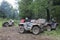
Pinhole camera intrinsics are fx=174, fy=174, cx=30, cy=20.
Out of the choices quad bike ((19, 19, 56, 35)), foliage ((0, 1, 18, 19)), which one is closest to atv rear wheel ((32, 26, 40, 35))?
quad bike ((19, 19, 56, 35))

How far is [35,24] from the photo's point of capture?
14438 millimetres

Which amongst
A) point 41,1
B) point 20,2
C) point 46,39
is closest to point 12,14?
point 20,2

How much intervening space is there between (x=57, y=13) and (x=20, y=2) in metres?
16.2

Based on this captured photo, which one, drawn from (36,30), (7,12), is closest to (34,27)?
(36,30)

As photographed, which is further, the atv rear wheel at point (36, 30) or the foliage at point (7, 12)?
the foliage at point (7, 12)

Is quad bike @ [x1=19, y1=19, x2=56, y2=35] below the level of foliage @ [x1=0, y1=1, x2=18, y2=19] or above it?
above

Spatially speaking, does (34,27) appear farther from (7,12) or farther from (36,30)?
(7,12)

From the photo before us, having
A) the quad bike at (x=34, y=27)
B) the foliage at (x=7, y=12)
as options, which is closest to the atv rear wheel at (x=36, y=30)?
the quad bike at (x=34, y=27)

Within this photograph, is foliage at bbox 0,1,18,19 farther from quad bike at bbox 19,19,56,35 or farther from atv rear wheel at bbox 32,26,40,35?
atv rear wheel at bbox 32,26,40,35

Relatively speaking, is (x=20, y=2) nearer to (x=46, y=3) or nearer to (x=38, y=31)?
(x=46, y=3)

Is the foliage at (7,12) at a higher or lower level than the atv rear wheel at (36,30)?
lower

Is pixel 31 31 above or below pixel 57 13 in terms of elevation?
below

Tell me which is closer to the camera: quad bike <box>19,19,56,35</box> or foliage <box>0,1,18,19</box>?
quad bike <box>19,19,56,35</box>

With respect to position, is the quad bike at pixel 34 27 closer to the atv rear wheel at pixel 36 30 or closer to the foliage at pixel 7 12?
the atv rear wheel at pixel 36 30
